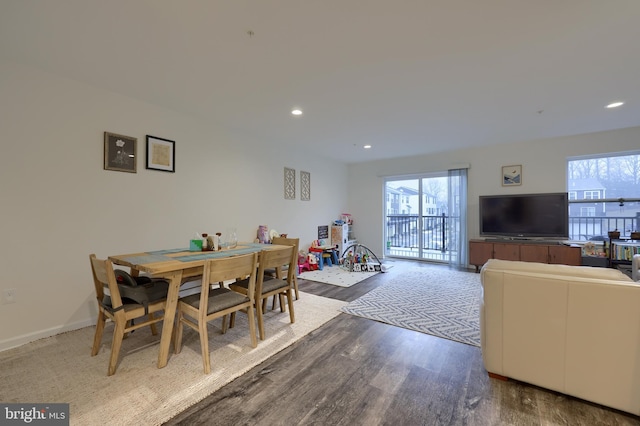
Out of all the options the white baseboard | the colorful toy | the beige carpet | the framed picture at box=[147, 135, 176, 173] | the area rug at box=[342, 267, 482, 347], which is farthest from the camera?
the colorful toy

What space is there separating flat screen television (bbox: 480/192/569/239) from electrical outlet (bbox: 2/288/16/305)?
6.29 m

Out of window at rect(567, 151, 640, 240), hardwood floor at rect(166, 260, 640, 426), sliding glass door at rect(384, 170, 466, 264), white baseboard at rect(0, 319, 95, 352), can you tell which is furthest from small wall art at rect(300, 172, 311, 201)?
window at rect(567, 151, 640, 240)

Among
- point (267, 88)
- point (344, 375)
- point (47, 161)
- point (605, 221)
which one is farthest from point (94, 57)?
point (605, 221)

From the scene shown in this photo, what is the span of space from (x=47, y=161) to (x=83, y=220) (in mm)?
603

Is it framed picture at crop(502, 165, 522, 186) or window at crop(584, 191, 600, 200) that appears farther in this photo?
framed picture at crop(502, 165, 522, 186)

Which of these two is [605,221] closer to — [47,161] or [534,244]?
[534,244]

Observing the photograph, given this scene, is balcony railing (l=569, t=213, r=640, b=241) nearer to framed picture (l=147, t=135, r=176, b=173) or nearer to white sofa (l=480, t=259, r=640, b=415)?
white sofa (l=480, t=259, r=640, b=415)

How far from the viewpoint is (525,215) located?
4434mm

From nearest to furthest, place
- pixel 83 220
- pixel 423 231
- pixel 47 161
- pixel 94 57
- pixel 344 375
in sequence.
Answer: pixel 344 375, pixel 94 57, pixel 47 161, pixel 83 220, pixel 423 231

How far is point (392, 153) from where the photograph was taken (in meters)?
5.55

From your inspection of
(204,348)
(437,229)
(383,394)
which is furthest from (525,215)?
(204,348)

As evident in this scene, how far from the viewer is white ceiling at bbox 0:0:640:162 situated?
164 centimetres

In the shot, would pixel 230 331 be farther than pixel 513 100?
No

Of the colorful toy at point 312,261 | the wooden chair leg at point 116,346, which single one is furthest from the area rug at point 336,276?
the wooden chair leg at point 116,346
